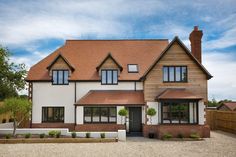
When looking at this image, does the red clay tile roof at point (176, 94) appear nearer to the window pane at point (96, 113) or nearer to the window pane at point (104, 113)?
the window pane at point (104, 113)

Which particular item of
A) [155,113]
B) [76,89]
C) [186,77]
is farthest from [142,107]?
[76,89]

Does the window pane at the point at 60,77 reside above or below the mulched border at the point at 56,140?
above

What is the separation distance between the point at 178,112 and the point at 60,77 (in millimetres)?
12612

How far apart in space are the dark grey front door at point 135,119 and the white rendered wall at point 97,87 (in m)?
2.27

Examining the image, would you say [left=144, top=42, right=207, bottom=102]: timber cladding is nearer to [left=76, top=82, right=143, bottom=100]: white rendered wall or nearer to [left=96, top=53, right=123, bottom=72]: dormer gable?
[left=76, top=82, right=143, bottom=100]: white rendered wall

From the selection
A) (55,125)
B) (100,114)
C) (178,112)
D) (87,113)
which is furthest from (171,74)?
(55,125)

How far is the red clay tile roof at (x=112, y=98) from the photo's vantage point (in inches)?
1049

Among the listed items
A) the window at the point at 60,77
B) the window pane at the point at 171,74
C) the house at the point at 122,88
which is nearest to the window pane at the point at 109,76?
the house at the point at 122,88

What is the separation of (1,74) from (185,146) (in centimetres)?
2745

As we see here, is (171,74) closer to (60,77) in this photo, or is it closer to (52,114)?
(60,77)

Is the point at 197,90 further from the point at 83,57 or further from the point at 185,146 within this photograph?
the point at 83,57

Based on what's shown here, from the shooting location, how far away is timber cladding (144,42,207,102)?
25.7 m

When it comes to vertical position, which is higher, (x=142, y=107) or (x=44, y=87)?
(x=44, y=87)

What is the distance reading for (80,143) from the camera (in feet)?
71.9
